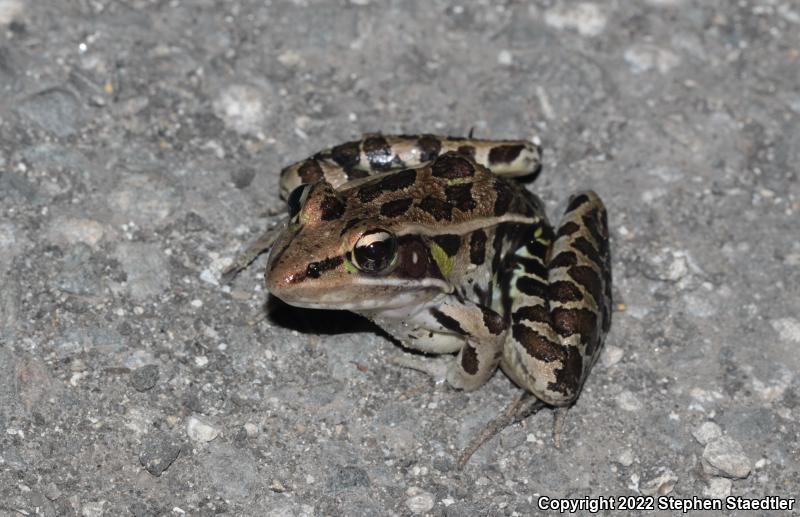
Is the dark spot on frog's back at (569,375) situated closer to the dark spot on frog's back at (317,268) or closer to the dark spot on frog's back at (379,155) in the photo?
the dark spot on frog's back at (317,268)

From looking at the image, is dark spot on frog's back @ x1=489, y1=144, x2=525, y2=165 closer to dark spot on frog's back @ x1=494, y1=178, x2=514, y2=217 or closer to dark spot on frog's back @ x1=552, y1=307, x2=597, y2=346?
dark spot on frog's back @ x1=494, y1=178, x2=514, y2=217

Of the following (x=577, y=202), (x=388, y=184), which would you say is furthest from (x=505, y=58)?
(x=388, y=184)

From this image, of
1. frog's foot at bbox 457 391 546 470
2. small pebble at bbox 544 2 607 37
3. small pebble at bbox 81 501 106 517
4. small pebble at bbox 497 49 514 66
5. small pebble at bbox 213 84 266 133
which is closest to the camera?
A: small pebble at bbox 81 501 106 517

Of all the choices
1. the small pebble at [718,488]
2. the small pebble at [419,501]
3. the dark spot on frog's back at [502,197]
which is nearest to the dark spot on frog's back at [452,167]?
the dark spot on frog's back at [502,197]

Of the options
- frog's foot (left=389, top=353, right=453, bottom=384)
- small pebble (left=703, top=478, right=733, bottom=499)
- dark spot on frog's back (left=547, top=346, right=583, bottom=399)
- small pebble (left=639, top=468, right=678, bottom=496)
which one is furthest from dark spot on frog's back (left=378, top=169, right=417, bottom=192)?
small pebble (left=703, top=478, right=733, bottom=499)

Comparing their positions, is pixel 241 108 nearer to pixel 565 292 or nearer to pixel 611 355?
pixel 565 292
